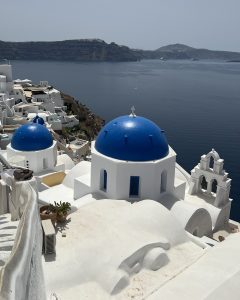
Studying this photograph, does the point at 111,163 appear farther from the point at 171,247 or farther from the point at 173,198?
the point at 171,247

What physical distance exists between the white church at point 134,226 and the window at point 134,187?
0.17ft

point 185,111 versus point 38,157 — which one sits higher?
point 38,157

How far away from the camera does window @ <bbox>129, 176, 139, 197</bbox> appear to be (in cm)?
1766

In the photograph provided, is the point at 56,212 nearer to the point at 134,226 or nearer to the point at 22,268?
the point at 134,226

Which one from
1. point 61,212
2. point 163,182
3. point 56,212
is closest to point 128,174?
point 163,182

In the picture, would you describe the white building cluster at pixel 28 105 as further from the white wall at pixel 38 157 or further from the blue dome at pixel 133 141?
the blue dome at pixel 133 141

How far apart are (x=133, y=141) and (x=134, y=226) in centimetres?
488

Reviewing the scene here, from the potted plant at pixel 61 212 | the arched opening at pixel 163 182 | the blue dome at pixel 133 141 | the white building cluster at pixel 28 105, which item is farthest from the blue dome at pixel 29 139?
the white building cluster at pixel 28 105

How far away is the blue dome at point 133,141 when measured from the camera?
56.7ft

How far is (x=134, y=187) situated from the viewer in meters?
18.0

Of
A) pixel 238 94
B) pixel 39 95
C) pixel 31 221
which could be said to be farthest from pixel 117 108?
pixel 31 221

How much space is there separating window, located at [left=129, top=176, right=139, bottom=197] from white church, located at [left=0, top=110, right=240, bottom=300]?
Answer: 0.17ft

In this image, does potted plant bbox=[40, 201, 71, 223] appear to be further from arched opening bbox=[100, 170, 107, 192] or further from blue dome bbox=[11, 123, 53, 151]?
blue dome bbox=[11, 123, 53, 151]

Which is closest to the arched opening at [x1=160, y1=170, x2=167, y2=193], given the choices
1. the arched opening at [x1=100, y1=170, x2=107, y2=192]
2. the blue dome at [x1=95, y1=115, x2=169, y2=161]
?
the blue dome at [x1=95, y1=115, x2=169, y2=161]
